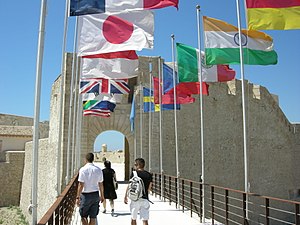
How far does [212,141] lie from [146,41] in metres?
15.9

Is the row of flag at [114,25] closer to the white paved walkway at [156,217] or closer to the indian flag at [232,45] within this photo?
the indian flag at [232,45]

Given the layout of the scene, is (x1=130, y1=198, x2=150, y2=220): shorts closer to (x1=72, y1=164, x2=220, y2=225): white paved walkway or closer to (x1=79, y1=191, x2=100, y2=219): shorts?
(x1=79, y1=191, x2=100, y2=219): shorts

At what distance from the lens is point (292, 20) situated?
674 centimetres

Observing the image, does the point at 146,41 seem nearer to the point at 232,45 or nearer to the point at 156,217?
the point at 232,45

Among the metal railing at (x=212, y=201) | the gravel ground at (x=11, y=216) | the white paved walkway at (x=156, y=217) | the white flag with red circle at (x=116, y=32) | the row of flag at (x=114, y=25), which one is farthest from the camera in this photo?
the gravel ground at (x=11, y=216)

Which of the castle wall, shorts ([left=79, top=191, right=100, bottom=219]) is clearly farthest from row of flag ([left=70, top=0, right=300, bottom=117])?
the castle wall

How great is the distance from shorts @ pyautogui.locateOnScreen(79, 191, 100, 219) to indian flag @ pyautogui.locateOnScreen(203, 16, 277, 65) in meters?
4.41

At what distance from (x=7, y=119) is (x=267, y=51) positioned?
3783 centimetres

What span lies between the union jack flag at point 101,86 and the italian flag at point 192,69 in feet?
10.2

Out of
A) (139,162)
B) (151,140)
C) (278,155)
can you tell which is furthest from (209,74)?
(278,155)

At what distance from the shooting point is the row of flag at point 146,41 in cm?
677

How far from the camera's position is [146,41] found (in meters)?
6.91

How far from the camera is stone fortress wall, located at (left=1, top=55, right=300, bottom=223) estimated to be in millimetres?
19172

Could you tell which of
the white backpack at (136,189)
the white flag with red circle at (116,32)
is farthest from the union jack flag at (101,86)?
the white backpack at (136,189)
